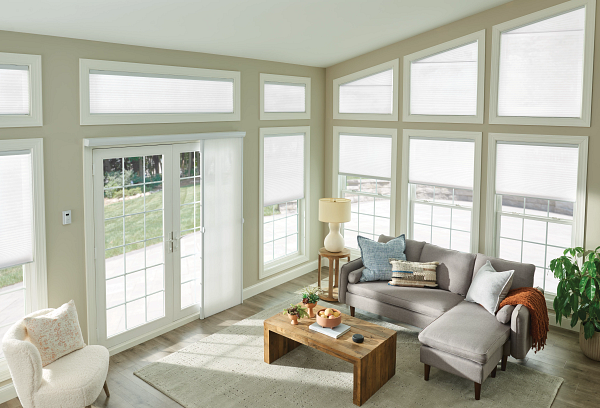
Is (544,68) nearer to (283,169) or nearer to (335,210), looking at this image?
(335,210)

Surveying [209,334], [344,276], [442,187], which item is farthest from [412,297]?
[209,334]

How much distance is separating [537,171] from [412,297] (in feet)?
6.52

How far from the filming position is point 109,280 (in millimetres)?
5039

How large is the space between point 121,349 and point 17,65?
112 inches

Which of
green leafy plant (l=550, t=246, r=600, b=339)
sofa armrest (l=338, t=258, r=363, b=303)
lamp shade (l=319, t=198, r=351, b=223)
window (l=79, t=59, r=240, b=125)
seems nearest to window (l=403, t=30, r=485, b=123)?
lamp shade (l=319, t=198, r=351, b=223)

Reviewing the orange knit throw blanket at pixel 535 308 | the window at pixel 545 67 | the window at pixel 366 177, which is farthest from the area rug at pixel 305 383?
the window at pixel 545 67

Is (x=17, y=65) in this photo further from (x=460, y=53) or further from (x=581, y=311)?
(x=581, y=311)

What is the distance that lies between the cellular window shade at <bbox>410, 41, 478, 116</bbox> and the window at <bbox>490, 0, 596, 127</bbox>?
279 mm

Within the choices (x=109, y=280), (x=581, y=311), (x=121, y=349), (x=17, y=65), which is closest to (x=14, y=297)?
(x=109, y=280)

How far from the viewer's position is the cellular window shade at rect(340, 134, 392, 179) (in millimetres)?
6895

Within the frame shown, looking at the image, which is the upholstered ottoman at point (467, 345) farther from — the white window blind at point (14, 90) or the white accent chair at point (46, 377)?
the white window blind at point (14, 90)

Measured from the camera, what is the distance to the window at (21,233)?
13.6 ft

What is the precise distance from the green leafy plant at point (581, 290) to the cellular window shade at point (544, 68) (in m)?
1.56

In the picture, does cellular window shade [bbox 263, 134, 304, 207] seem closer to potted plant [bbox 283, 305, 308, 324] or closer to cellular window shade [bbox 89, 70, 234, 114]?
cellular window shade [bbox 89, 70, 234, 114]
